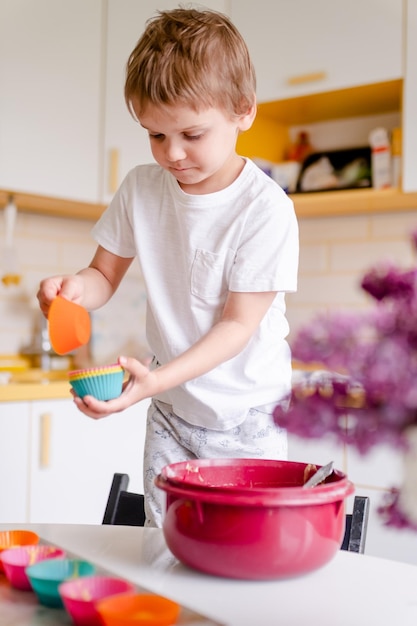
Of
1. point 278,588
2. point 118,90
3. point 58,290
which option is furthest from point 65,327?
point 118,90

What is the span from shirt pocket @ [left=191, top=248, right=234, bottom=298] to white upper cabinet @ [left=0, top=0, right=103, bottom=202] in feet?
3.76

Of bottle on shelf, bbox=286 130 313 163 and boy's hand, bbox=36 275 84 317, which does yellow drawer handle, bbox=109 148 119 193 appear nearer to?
bottle on shelf, bbox=286 130 313 163

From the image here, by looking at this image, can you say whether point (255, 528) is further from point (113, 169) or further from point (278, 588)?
point (113, 169)

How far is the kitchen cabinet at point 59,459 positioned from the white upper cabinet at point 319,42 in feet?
3.88

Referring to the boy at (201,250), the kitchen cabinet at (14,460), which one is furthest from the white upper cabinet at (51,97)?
the boy at (201,250)

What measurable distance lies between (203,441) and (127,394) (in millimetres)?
400

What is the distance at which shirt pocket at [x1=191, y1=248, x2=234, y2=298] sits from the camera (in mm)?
1266

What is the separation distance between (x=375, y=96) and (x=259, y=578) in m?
2.04

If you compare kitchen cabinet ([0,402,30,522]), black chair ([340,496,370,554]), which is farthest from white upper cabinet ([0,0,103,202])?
black chair ([340,496,370,554])

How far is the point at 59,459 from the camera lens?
220 centimetres

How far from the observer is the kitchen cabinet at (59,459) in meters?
2.08

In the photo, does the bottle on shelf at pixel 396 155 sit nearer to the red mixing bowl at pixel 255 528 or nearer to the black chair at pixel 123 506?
the black chair at pixel 123 506

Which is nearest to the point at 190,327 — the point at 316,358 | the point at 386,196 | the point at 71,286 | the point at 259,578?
the point at 71,286

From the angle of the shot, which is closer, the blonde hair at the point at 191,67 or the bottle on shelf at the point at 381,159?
the blonde hair at the point at 191,67
